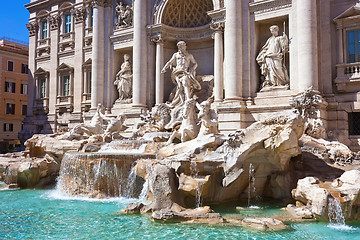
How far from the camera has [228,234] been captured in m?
7.57

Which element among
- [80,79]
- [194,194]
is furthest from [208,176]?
[80,79]

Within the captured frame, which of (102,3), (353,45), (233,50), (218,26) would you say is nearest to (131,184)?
(233,50)

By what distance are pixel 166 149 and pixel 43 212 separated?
4.60 m

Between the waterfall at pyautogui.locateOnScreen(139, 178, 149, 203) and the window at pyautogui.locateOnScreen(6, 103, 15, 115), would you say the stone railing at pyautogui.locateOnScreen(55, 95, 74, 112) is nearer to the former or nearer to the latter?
the window at pyautogui.locateOnScreen(6, 103, 15, 115)

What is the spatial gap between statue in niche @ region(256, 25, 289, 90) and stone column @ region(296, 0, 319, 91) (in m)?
0.99

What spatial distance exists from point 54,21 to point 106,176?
18.7 m

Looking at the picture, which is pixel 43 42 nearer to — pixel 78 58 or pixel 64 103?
pixel 78 58

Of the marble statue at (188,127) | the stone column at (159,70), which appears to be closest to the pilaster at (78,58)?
the stone column at (159,70)

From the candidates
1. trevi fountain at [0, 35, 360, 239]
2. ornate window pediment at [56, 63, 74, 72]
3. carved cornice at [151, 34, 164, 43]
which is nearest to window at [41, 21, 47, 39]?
ornate window pediment at [56, 63, 74, 72]

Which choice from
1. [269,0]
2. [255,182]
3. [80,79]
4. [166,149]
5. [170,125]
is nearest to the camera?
[255,182]

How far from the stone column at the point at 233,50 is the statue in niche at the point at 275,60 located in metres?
1.25

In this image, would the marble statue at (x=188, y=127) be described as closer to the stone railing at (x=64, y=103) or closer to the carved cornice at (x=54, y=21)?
the stone railing at (x=64, y=103)

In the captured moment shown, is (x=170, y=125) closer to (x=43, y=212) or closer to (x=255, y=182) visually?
(x=255, y=182)

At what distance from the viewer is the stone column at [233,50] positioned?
16375 millimetres
